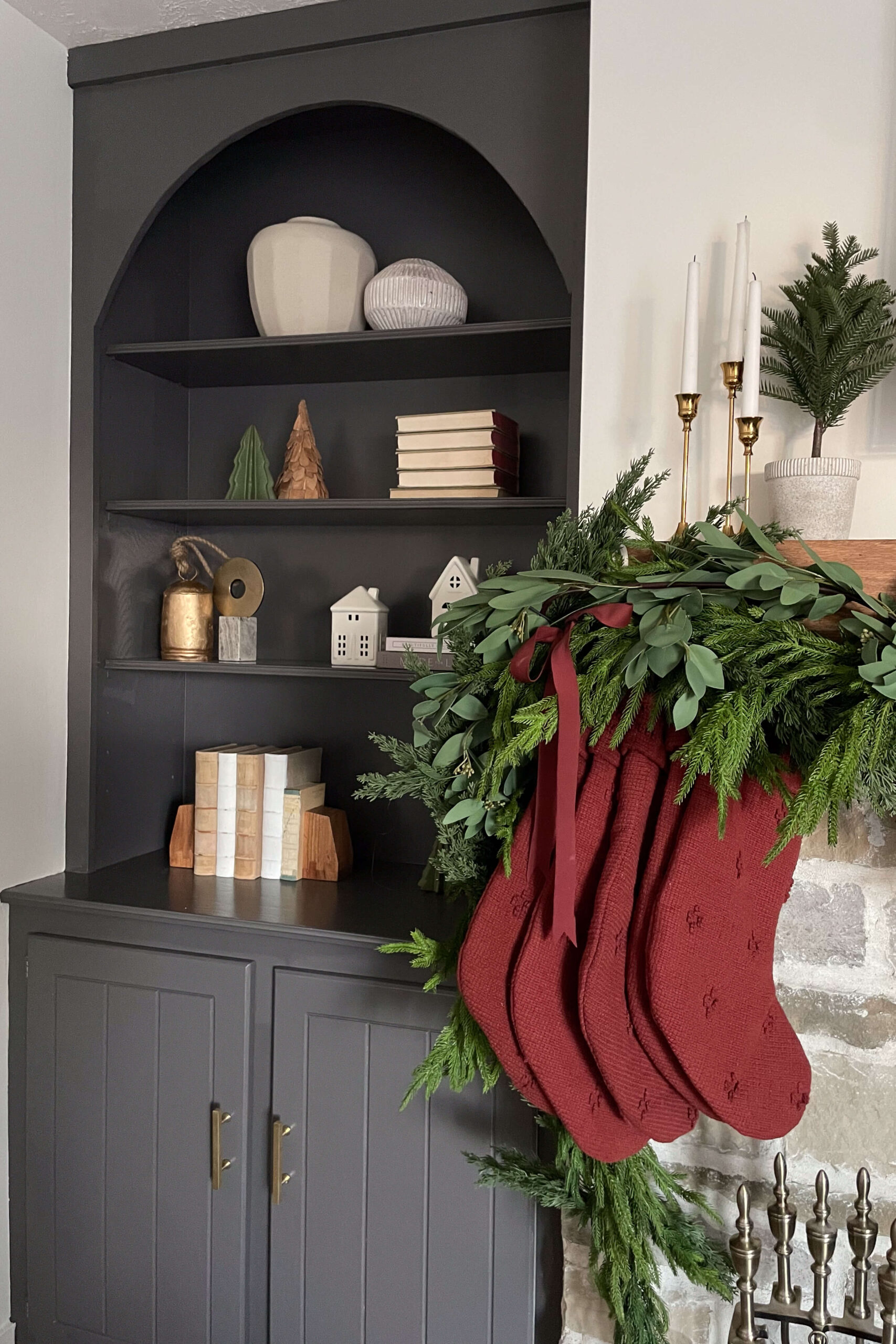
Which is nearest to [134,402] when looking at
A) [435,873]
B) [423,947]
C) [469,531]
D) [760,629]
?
[469,531]

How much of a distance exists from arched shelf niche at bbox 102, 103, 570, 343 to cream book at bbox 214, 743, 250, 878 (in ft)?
3.08

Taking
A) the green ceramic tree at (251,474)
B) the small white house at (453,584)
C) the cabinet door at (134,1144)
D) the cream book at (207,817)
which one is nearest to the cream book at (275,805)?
the cream book at (207,817)

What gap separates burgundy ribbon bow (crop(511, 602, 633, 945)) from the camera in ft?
3.87

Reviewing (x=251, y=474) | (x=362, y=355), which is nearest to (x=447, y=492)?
(x=362, y=355)

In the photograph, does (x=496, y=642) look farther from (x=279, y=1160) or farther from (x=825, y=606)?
(x=279, y=1160)

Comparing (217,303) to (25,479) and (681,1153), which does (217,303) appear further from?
(681,1153)

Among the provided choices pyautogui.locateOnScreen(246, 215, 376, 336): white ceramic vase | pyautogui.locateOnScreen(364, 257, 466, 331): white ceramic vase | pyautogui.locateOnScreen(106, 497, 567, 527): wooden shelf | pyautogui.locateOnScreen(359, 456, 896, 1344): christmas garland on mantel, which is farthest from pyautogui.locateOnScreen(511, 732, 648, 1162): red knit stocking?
pyautogui.locateOnScreen(246, 215, 376, 336): white ceramic vase

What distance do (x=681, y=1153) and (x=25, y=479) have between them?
1.70m

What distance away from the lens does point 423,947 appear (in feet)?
4.71

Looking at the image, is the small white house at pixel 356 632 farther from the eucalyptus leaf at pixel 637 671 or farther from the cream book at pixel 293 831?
the eucalyptus leaf at pixel 637 671

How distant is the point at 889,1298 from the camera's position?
1241 millimetres

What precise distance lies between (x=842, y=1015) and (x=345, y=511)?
134 centimetres

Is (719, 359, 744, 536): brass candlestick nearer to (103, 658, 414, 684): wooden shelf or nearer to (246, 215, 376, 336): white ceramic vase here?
(103, 658, 414, 684): wooden shelf

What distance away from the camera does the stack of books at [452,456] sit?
210 centimetres
